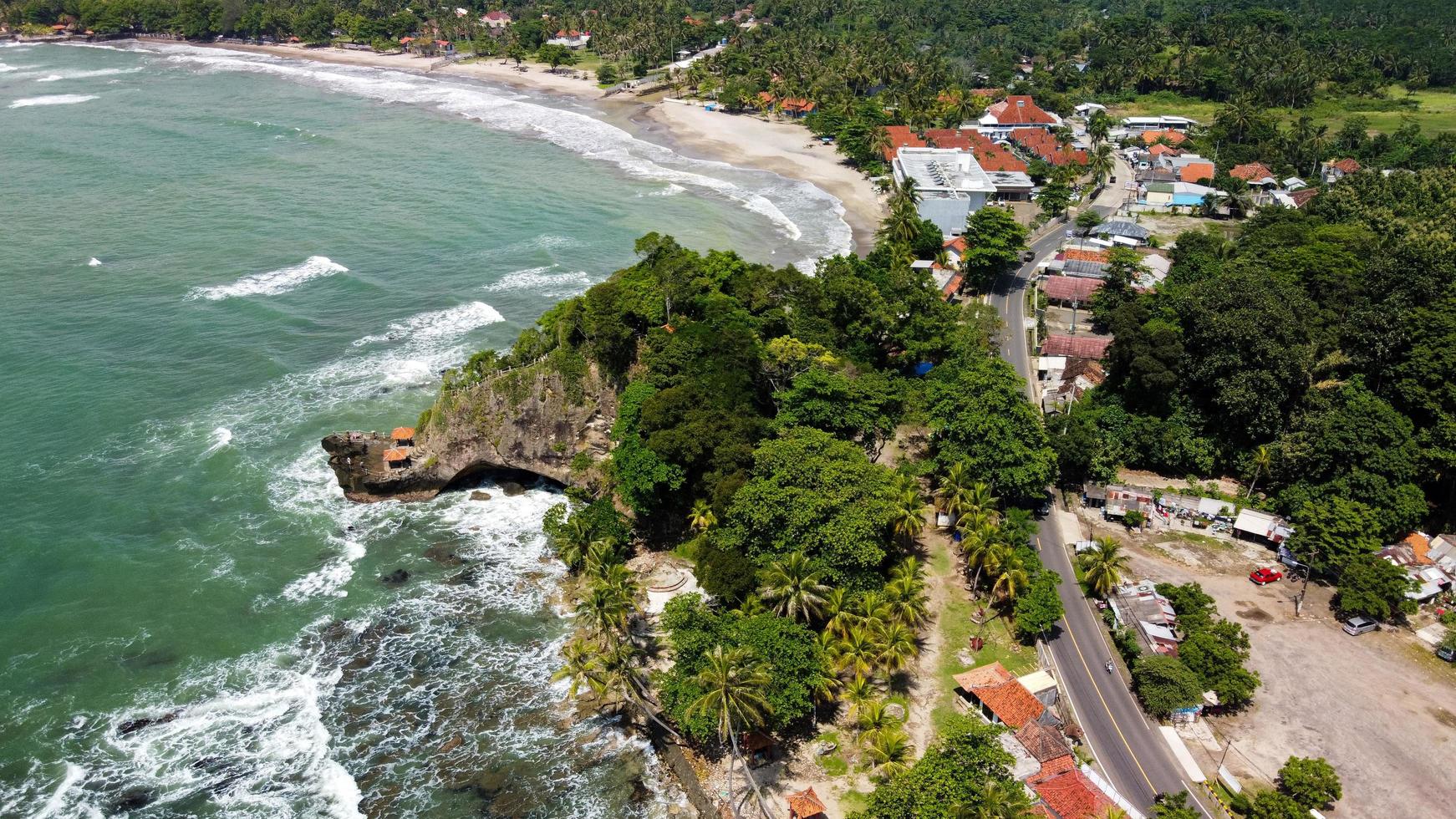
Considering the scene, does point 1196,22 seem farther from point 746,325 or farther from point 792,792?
point 792,792

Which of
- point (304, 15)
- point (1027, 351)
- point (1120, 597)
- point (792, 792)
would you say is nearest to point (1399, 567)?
point (1120, 597)

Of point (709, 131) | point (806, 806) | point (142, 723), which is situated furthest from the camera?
point (709, 131)

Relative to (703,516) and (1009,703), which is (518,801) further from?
(1009,703)

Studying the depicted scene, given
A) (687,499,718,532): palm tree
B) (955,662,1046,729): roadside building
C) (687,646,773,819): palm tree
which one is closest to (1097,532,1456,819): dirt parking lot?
(955,662,1046,729): roadside building

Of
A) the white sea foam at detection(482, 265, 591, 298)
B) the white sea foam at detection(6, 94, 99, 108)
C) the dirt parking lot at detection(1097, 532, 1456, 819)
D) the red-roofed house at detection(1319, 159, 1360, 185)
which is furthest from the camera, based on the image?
the white sea foam at detection(6, 94, 99, 108)

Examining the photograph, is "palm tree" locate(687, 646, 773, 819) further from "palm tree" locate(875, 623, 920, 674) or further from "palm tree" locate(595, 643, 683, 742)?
"palm tree" locate(875, 623, 920, 674)

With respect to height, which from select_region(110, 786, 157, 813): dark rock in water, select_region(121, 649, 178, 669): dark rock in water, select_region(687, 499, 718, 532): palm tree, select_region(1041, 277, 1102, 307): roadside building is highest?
select_region(1041, 277, 1102, 307): roadside building

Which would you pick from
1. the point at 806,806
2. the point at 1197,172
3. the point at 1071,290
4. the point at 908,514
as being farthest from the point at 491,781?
the point at 1197,172
